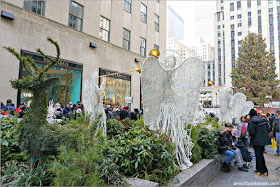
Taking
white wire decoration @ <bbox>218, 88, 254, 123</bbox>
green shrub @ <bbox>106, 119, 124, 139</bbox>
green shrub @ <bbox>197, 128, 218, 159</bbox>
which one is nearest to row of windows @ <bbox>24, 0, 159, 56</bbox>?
green shrub @ <bbox>106, 119, 124, 139</bbox>

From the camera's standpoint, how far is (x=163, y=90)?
456 centimetres

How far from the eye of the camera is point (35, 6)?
10.9 meters

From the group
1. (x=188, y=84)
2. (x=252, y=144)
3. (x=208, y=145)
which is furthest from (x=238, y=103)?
(x=188, y=84)

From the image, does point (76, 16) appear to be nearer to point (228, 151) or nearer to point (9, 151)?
point (9, 151)

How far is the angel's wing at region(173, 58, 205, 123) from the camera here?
15.4ft

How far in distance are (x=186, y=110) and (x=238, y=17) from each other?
69.7m

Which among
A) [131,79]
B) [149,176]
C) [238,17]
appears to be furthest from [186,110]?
[238,17]

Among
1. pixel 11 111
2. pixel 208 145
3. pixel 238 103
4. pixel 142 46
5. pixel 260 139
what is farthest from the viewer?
pixel 142 46

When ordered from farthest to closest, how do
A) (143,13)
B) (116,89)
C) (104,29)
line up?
(143,13) → (116,89) → (104,29)

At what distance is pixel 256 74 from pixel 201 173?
84.7ft

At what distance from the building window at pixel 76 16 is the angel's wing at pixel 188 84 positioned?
1117 cm

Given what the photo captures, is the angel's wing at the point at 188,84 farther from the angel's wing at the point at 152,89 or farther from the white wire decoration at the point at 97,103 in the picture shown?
the white wire decoration at the point at 97,103

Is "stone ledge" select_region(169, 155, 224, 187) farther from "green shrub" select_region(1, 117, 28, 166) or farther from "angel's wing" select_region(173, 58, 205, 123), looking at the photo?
"green shrub" select_region(1, 117, 28, 166)

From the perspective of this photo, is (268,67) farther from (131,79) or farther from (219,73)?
(219,73)
